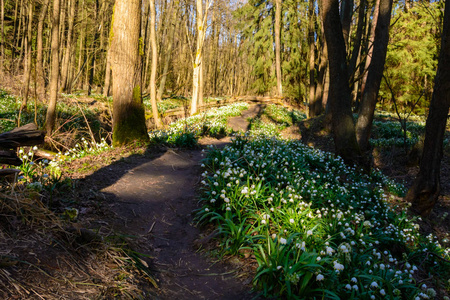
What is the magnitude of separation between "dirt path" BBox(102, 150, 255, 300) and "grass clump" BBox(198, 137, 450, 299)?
328 millimetres

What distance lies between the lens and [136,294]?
2666 millimetres

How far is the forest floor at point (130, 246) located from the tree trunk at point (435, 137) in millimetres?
717

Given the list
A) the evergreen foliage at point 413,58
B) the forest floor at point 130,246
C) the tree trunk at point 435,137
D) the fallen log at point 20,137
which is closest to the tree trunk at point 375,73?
the tree trunk at point 435,137

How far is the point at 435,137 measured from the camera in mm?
7066

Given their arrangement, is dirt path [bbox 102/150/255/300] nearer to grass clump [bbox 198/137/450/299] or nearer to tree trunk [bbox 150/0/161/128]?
grass clump [bbox 198/137/450/299]

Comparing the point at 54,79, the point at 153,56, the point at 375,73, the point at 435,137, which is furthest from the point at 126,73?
the point at 435,137

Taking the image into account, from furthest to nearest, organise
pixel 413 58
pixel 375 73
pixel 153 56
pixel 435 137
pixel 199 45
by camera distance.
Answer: pixel 413 58
pixel 199 45
pixel 153 56
pixel 375 73
pixel 435 137

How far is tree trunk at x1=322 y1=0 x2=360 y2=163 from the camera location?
7.81 m

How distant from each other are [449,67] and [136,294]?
7.89m

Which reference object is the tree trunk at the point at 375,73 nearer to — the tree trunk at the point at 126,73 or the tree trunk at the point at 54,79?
the tree trunk at the point at 126,73

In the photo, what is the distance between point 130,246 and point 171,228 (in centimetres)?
98

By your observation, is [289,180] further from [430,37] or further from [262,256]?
[430,37]

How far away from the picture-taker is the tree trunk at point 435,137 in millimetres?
6692

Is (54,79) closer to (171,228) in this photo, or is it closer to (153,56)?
(153,56)
